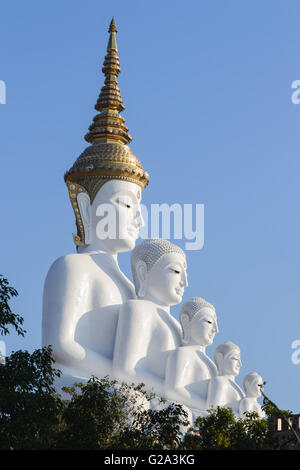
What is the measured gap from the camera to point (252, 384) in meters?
24.2

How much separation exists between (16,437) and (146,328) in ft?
26.0

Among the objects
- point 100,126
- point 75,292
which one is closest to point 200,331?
point 75,292

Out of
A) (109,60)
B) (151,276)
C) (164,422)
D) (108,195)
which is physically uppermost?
(109,60)

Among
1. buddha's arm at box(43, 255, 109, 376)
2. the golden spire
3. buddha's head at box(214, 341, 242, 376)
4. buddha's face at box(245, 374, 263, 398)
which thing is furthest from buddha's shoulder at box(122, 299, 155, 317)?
the golden spire

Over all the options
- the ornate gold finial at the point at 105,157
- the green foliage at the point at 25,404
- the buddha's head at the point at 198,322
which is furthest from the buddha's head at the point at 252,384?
the green foliage at the point at 25,404

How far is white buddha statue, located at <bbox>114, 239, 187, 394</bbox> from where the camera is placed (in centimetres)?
2008

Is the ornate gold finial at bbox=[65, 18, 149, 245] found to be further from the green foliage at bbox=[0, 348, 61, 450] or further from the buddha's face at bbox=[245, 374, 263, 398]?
the green foliage at bbox=[0, 348, 61, 450]

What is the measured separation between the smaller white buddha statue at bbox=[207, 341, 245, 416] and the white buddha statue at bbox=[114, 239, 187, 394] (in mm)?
1369

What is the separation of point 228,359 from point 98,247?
473 cm

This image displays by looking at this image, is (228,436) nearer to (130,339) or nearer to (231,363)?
(130,339)

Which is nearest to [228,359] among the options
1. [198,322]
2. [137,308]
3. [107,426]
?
[198,322]

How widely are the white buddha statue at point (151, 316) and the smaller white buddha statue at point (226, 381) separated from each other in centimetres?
137

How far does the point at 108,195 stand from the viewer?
22516 millimetres
